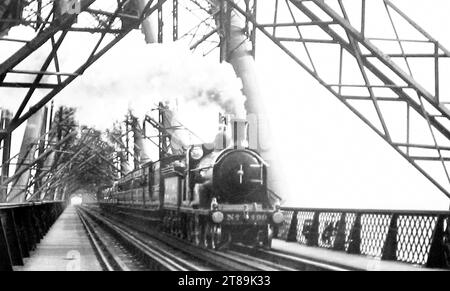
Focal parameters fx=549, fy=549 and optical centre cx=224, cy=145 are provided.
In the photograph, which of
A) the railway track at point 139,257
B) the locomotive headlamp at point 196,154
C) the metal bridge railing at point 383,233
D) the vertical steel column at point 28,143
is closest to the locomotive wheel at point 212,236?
the railway track at point 139,257

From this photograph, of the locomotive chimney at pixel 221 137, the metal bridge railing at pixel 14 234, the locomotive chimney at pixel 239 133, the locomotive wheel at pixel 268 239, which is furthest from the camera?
the locomotive chimney at pixel 221 137

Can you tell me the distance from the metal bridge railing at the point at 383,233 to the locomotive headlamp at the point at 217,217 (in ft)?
8.35

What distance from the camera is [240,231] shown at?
13383 millimetres

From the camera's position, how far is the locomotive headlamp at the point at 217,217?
1225 centimetres

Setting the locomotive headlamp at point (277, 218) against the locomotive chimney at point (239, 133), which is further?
the locomotive chimney at point (239, 133)

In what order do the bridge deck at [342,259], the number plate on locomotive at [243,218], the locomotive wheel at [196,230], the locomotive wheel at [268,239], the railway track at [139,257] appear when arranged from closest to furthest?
the bridge deck at [342,259]
the railway track at [139,257]
the number plate on locomotive at [243,218]
the locomotive wheel at [268,239]
the locomotive wheel at [196,230]

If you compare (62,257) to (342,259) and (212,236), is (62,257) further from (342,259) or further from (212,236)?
(342,259)

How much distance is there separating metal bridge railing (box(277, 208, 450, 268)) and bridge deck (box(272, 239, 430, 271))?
0.91ft

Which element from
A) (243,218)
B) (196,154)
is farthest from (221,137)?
(243,218)

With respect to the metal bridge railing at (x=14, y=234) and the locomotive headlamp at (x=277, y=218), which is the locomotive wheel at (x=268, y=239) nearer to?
the locomotive headlamp at (x=277, y=218)

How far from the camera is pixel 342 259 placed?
412 inches

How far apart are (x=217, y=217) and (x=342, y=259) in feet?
10.1

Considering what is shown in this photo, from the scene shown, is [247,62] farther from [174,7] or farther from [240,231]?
[240,231]
